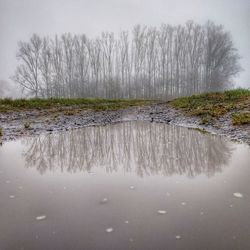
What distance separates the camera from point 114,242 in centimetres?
174

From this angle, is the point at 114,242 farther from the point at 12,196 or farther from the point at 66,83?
the point at 66,83

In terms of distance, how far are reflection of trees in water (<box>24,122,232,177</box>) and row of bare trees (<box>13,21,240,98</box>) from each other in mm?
29322

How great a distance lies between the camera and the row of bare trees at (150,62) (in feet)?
113

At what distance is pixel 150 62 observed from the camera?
35.1 meters

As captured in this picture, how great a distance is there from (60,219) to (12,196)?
0.83 metres

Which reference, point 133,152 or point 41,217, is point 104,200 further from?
point 133,152

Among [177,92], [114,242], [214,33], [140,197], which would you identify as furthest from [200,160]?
[214,33]

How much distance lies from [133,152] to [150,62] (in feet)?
108

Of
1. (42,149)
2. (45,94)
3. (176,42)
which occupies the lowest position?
(42,149)

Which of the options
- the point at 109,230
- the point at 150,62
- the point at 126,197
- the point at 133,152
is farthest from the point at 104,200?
the point at 150,62

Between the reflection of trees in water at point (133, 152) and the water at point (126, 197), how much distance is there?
0.02 meters

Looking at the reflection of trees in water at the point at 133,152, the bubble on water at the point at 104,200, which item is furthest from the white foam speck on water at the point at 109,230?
the reflection of trees in water at the point at 133,152

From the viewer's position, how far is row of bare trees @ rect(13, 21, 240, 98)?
34.6 metres

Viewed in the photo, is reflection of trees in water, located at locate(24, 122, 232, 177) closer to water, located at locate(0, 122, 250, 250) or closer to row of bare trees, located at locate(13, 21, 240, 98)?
water, located at locate(0, 122, 250, 250)
